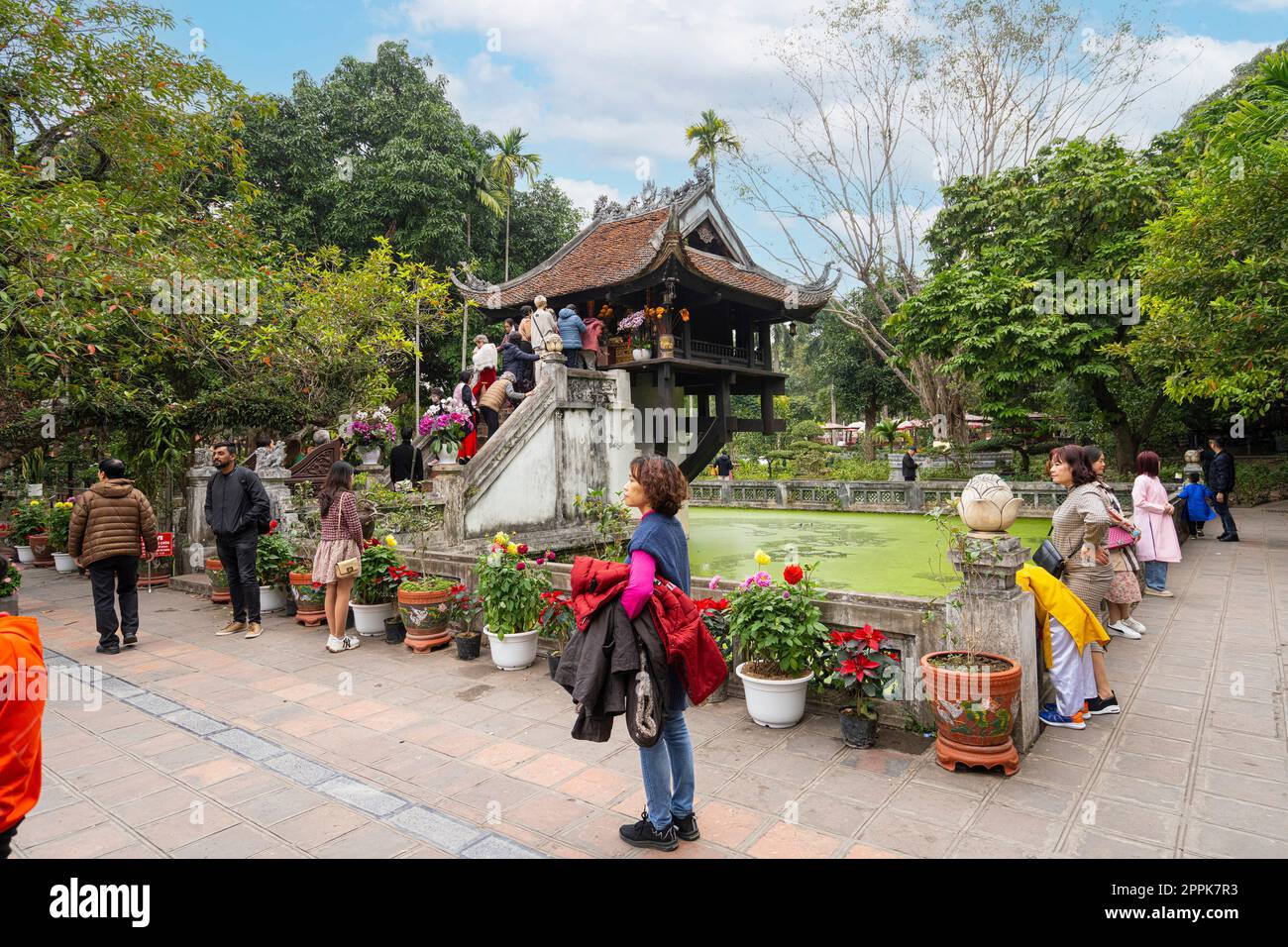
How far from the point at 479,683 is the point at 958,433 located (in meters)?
20.6

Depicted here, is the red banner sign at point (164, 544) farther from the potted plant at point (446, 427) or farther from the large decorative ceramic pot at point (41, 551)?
the potted plant at point (446, 427)

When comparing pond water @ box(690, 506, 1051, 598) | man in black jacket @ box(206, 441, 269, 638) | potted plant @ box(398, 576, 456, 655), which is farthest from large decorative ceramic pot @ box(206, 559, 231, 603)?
pond water @ box(690, 506, 1051, 598)

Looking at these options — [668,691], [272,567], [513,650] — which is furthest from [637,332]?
[668,691]

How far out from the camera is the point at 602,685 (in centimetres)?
298

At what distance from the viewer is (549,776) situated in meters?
3.89

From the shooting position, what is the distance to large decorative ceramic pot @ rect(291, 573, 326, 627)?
736 centimetres

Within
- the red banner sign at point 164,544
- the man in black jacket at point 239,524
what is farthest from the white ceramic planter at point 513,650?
the red banner sign at point 164,544

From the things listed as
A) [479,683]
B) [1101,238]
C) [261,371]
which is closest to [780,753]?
[479,683]

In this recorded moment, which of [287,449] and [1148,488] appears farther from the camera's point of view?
[287,449]

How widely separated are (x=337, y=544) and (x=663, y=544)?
14.7 feet

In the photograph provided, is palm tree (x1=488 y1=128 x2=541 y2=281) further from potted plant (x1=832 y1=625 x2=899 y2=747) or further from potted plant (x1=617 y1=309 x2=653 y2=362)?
potted plant (x1=832 y1=625 x2=899 y2=747)

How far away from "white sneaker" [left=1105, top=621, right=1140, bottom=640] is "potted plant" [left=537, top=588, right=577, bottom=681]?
495 cm

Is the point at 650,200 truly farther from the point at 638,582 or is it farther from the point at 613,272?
the point at 638,582

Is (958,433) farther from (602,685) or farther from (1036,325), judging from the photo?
(602,685)
